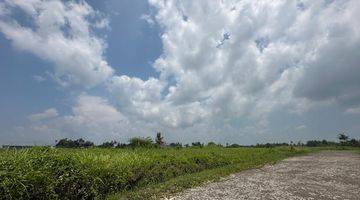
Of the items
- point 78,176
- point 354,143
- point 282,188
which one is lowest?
point 282,188

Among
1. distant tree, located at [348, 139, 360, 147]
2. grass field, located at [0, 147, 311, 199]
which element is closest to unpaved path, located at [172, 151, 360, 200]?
grass field, located at [0, 147, 311, 199]

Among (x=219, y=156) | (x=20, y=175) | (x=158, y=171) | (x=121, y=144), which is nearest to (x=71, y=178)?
(x=20, y=175)

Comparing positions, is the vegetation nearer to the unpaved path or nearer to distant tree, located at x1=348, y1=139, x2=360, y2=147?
the unpaved path

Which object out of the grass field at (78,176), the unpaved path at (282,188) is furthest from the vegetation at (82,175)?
the unpaved path at (282,188)

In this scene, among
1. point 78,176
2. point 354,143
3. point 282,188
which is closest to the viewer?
point 78,176

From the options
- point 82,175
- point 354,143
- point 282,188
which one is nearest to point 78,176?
point 82,175

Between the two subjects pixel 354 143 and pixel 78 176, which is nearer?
pixel 78 176

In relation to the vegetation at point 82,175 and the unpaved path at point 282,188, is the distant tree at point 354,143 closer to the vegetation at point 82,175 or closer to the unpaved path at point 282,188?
the unpaved path at point 282,188

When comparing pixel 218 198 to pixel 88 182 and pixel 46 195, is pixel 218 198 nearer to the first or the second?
pixel 88 182

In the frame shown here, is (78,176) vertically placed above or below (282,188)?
above

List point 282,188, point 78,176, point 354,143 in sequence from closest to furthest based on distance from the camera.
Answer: point 78,176, point 282,188, point 354,143

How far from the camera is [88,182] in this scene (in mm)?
14422

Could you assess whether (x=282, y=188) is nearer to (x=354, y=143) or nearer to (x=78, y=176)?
(x=78, y=176)

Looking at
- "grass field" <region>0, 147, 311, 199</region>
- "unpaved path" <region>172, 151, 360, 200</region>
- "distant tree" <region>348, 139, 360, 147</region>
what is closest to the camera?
"grass field" <region>0, 147, 311, 199</region>
